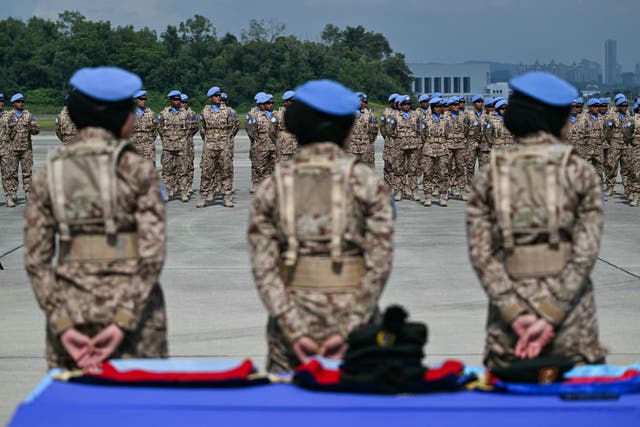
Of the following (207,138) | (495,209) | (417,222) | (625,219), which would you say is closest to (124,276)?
(495,209)

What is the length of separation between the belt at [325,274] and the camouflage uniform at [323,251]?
12 millimetres

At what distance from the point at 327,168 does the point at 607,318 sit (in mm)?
5127

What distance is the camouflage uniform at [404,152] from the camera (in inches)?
739

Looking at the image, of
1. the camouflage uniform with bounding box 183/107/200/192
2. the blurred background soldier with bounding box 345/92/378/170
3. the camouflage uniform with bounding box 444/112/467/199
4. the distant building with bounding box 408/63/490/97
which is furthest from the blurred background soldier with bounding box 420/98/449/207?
the distant building with bounding box 408/63/490/97

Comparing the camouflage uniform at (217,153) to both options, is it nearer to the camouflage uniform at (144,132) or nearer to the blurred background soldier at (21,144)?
the camouflage uniform at (144,132)

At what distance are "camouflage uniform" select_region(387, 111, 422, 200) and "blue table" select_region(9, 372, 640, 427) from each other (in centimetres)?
1529

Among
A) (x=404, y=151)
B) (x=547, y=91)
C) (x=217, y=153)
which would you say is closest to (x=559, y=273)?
(x=547, y=91)

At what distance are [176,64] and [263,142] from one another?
71.3m

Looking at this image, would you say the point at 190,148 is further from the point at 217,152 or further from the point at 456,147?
the point at 456,147

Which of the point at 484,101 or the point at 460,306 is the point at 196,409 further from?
the point at 484,101

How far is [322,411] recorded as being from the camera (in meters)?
3.40

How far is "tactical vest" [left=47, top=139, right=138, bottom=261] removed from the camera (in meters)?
4.05

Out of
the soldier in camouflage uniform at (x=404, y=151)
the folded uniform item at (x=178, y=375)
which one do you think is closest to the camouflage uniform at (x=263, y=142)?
the soldier in camouflage uniform at (x=404, y=151)

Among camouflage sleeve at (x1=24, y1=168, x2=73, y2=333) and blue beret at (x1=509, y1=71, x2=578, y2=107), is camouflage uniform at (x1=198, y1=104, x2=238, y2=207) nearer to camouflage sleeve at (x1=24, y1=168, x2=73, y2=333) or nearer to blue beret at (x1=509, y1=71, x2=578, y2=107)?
camouflage sleeve at (x1=24, y1=168, x2=73, y2=333)
